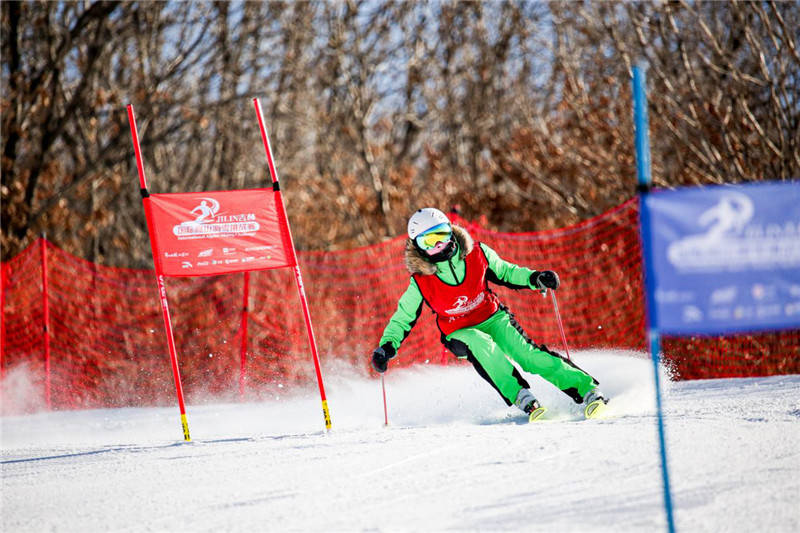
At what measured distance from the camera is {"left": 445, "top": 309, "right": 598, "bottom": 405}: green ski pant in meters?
6.38

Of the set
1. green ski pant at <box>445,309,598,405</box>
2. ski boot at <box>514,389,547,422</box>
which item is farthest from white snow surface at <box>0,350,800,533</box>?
green ski pant at <box>445,309,598,405</box>

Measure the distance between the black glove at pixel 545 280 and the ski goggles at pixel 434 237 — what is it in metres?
0.69

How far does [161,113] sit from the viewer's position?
54.7ft

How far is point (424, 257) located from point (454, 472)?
7.13 feet

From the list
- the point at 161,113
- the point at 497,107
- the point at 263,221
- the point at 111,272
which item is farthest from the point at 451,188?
the point at 263,221

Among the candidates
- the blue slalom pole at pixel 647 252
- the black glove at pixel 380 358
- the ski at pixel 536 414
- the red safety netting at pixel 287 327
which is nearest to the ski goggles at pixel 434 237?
the black glove at pixel 380 358

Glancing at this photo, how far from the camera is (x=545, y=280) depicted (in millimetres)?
6434

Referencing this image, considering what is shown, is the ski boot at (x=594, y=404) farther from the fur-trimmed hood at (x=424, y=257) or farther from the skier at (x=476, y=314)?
the fur-trimmed hood at (x=424, y=257)

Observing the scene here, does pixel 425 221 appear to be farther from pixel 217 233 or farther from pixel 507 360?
pixel 217 233

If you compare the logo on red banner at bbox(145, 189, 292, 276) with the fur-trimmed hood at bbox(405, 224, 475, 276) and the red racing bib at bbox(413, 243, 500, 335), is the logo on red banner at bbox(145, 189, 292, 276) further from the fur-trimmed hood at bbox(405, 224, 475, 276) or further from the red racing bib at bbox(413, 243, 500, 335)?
the red racing bib at bbox(413, 243, 500, 335)

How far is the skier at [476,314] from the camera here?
21.0 ft

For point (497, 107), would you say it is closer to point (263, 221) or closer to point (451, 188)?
point (451, 188)

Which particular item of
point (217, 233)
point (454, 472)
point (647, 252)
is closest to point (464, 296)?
point (217, 233)

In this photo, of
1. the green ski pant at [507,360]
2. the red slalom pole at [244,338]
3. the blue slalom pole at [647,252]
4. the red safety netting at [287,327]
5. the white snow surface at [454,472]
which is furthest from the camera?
the red safety netting at [287,327]
